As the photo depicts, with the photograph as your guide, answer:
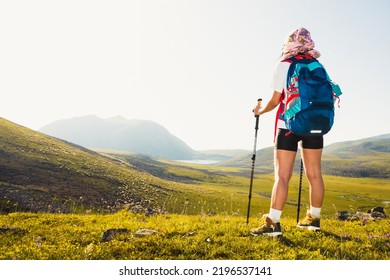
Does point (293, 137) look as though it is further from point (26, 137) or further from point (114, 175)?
point (26, 137)

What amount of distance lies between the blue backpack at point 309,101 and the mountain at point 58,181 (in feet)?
236

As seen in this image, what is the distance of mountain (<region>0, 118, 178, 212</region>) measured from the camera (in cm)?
8175

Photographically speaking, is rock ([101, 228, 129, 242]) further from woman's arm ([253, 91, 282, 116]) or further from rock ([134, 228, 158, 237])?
woman's arm ([253, 91, 282, 116])

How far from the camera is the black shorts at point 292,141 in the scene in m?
6.14

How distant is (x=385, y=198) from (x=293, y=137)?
19811cm

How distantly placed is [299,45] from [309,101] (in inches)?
52.3

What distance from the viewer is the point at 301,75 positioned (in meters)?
5.80

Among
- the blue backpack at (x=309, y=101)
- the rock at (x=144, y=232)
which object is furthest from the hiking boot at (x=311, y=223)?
the rock at (x=144, y=232)

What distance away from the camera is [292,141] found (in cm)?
614

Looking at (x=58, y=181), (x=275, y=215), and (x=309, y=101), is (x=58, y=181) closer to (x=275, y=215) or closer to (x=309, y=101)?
(x=275, y=215)

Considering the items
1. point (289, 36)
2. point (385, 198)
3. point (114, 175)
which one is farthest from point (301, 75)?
point (385, 198)

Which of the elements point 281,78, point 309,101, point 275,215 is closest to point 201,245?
point 275,215

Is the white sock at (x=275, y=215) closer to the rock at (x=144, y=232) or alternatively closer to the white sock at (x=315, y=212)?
the white sock at (x=315, y=212)
